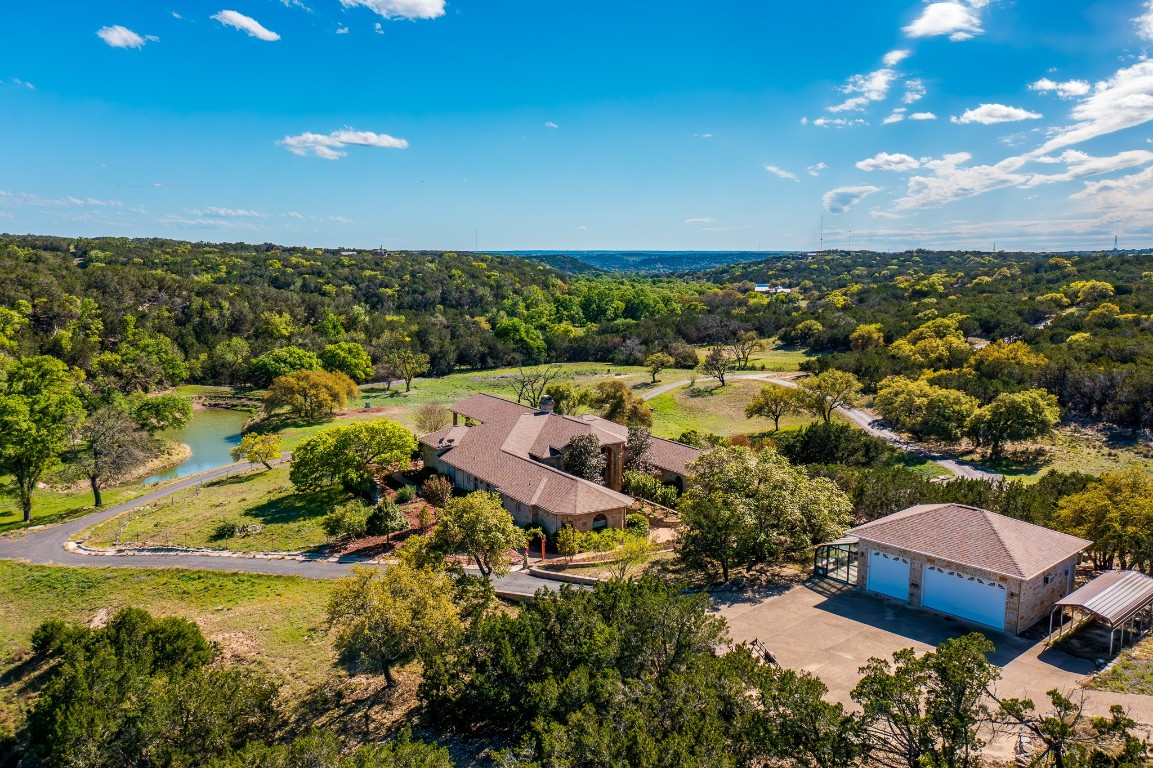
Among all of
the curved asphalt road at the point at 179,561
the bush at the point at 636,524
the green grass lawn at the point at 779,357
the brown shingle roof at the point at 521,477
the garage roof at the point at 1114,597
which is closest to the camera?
the garage roof at the point at 1114,597

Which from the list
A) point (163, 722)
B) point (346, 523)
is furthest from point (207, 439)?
point (163, 722)

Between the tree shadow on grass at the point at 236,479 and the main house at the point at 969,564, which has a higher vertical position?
the main house at the point at 969,564

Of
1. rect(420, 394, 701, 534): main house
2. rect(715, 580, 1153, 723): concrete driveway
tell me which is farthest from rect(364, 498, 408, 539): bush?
rect(715, 580, 1153, 723): concrete driveway

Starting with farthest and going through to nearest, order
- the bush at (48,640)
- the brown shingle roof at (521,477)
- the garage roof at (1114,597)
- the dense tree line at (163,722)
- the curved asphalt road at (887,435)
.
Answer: the curved asphalt road at (887,435)
the brown shingle roof at (521,477)
the bush at (48,640)
the garage roof at (1114,597)
the dense tree line at (163,722)

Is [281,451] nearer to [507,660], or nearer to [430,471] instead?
[430,471]

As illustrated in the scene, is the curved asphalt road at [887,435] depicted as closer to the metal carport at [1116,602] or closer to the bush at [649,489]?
the bush at [649,489]

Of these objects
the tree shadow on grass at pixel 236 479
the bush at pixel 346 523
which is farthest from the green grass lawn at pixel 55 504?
the bush at pixel 346 523

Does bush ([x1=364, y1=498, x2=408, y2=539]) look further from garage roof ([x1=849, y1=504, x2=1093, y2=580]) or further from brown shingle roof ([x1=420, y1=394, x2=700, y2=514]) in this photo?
garage roof ([x1=849, y1=504, x2=1093, y2=580])
